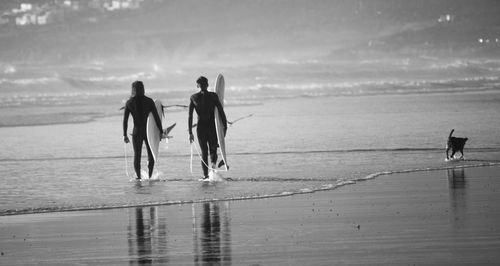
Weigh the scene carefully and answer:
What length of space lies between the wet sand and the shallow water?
3.75 ft

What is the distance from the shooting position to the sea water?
14.2m

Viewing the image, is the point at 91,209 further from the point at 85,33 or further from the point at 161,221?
the point at 85,33

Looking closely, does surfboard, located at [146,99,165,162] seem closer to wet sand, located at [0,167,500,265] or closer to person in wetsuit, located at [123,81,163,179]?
person in wetsuit, located at [123,81,163,179]

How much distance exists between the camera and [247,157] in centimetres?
1947

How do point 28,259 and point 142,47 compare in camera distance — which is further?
point 142,47

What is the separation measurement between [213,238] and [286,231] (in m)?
0.72

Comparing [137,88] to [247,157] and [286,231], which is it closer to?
[247,157]

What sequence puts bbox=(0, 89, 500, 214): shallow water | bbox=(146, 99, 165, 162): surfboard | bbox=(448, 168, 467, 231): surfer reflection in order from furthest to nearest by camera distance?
bbox=(146, 99, 165, 162): surfboard → bbox=(0, 89, 500, 214): shallow water → bbox=(448, 168, 467, 231): surfer reflection

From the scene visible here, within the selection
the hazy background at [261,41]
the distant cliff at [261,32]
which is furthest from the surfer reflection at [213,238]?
the distant cliff at [261,32]

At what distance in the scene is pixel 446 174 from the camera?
15.1 metres

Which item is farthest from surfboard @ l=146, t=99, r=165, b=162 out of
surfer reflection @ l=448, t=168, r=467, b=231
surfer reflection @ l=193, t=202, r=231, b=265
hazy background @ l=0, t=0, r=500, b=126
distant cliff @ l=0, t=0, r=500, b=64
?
distant cliff @ l=0, t=0, r=500, b=64

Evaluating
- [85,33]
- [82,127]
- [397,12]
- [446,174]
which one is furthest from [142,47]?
[446,174]

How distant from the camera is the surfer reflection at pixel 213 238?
29.5 feet

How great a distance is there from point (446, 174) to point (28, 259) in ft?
24.1
